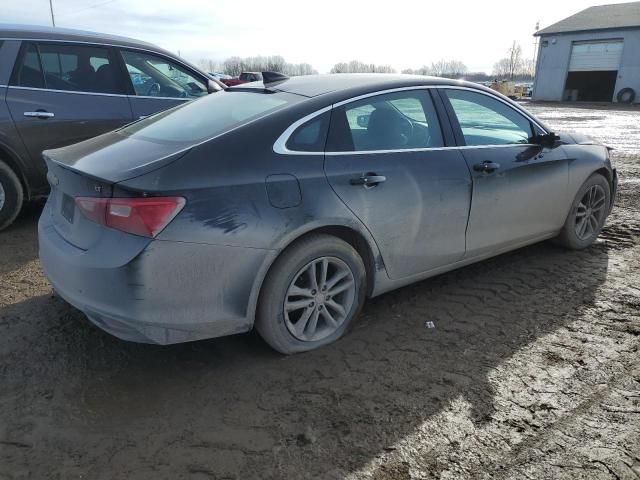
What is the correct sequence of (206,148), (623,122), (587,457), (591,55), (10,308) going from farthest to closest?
1. (591,55)
2. (623,122)
3. (10,308)
4. (206,148)
5. (587,457)

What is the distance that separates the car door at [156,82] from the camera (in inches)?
215

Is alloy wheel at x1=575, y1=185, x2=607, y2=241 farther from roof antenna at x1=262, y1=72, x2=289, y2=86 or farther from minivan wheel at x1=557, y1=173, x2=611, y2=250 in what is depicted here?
roof antenna at x1=262, y1=72, x2=289, y2=86

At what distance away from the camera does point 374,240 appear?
123 inches

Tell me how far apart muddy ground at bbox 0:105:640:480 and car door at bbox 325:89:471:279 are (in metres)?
0.52

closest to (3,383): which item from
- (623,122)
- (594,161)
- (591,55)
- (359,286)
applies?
(359,286)

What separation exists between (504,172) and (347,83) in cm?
137

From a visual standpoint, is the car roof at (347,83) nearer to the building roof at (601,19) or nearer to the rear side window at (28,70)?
the rear side window at (28,70)

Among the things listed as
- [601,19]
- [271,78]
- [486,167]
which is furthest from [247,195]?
[601,19]

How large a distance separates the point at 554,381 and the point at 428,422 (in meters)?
0.84

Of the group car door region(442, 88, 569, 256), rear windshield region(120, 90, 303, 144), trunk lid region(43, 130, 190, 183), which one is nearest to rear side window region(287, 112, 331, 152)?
rear windshield region(120, 90, 303, 144)

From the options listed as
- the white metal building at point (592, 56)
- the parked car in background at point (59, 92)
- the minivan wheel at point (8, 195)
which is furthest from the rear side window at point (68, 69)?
the white metal building at point (592, 56)

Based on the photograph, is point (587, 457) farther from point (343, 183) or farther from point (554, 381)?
point (343, 183)

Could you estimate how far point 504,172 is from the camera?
12.2ft

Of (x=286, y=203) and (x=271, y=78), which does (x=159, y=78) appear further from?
(x=286, y=203)
